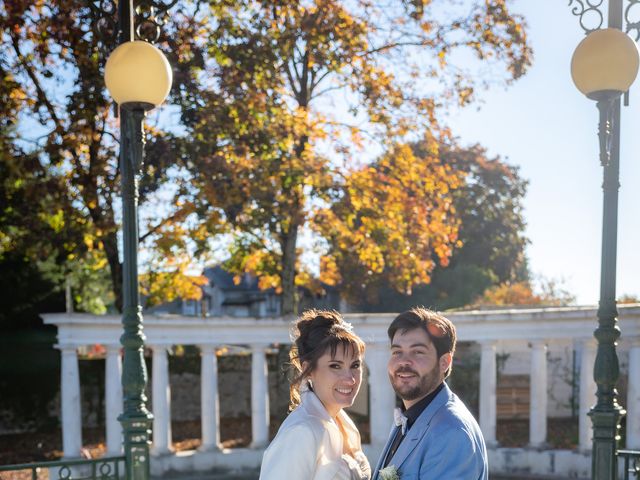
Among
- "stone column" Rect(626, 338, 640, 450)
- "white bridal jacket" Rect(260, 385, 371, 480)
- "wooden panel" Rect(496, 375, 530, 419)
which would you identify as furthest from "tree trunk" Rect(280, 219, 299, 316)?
"white bridal jacket" Rect(260, 385, 371, 480)

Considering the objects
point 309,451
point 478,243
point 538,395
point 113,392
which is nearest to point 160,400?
point 113,392

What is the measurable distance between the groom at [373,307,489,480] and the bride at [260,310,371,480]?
0.27 metres

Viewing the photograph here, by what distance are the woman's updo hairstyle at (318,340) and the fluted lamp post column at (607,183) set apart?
4303 millimetres

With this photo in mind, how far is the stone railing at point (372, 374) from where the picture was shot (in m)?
15.7

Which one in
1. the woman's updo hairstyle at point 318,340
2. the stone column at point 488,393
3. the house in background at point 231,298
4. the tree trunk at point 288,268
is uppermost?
the woman's updo hairstyle at point 318,340

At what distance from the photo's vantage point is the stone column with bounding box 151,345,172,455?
16391 millimetres

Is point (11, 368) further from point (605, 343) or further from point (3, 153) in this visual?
point (605, 343)

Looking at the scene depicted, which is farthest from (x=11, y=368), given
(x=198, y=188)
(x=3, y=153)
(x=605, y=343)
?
(x=605, y=343)

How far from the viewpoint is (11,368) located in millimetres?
23781

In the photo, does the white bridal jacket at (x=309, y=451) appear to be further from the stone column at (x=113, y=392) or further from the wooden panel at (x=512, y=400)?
the wooden panel at (x=512, y=400)

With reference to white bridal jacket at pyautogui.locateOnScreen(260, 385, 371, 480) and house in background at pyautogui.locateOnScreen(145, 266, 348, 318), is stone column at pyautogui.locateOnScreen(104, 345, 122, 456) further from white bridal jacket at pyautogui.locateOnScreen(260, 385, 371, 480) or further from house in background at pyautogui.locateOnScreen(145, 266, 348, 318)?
house in background at pyautogui.locateOnScreen(145, 266, 348, 318)

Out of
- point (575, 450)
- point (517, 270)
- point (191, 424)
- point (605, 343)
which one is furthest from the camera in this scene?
point (517, 270)

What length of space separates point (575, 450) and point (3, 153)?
14.6 metres

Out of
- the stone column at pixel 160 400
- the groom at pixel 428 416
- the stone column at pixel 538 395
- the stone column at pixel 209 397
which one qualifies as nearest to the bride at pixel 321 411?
the groom at pixel 428 416
